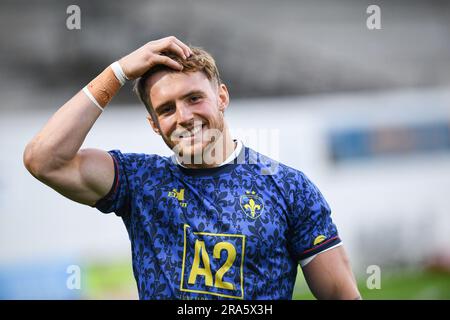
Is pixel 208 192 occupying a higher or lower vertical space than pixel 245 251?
higher

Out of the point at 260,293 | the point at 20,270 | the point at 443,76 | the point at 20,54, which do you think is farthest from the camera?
the point at 20,54

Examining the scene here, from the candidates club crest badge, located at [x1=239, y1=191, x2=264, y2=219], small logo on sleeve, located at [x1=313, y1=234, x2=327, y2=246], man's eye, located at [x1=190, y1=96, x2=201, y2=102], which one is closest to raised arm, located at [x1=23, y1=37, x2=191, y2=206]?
man's eye, located at [x1=190, y1=96, x2=201, y2=102]

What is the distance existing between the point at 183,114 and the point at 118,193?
379 millimetres

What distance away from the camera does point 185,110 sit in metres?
2.22

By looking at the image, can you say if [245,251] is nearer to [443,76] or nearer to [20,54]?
[443,76]

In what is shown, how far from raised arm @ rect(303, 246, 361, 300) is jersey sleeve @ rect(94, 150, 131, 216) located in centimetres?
70

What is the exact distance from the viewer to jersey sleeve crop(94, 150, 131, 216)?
7.53ft

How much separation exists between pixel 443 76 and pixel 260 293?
6742mm

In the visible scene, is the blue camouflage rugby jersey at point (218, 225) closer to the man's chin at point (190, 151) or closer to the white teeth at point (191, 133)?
the man's chin at point (190, 151)

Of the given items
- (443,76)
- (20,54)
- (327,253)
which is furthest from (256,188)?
(20,54)

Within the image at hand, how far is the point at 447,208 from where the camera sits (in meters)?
6.89

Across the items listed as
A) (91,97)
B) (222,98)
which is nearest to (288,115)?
(222,98)

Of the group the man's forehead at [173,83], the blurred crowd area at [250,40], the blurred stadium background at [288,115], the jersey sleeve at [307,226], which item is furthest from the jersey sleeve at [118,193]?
the blurred crowd area at [250,40]

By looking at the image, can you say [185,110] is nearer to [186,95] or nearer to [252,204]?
[186,95]
